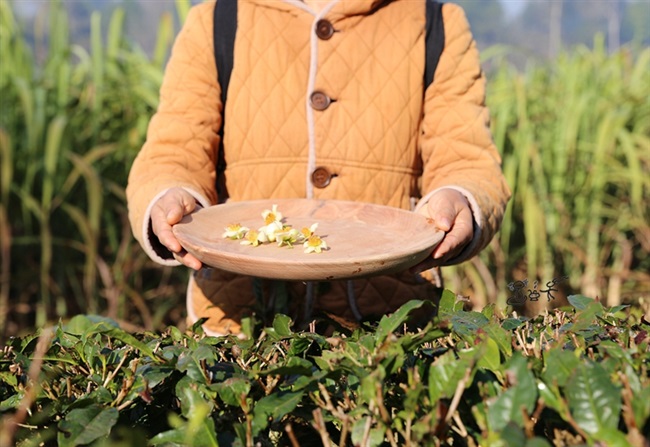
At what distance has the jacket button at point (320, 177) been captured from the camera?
57.9 inches

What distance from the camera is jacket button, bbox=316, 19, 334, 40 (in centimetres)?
148

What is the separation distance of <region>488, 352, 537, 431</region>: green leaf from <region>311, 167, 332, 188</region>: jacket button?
85 cm

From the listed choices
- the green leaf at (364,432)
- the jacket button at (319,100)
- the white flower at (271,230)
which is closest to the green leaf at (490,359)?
the green leaf at (364,432)

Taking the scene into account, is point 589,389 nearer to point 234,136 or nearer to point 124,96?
point 234,136

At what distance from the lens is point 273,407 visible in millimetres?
719

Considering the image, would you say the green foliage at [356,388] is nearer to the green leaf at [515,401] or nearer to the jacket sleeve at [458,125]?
the green leaf at [515,401]

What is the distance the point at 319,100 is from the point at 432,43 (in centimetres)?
25

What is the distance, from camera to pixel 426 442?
2.14 feet

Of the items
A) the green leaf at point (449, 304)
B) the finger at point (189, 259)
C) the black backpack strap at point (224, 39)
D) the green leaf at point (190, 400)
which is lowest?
the finger at point (189, 259)

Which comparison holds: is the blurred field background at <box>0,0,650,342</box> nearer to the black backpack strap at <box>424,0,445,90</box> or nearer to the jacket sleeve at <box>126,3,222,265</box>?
the jacket sleeve at <box>126,3,222,265</box>

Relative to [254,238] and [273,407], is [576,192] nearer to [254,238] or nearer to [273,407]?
[254,238]

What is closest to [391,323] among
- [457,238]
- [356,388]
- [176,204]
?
[356,388]

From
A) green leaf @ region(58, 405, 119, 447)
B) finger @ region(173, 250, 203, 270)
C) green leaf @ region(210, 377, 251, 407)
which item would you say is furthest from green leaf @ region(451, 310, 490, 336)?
finger @ region(173, 250, 203, 270)

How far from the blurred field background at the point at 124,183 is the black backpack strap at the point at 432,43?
1.32 meters
